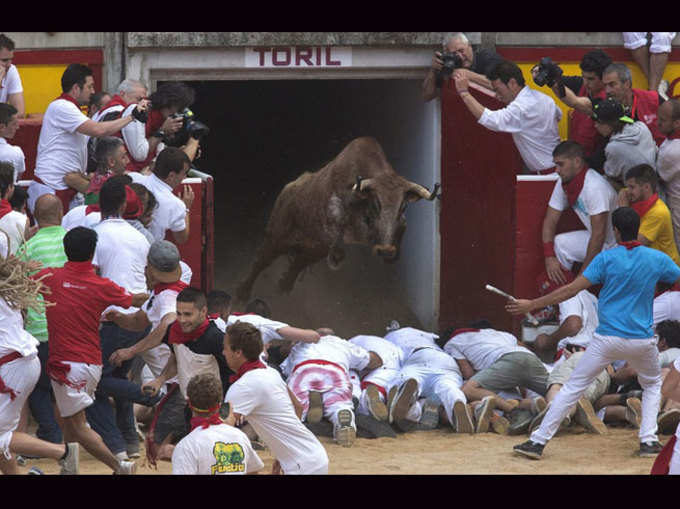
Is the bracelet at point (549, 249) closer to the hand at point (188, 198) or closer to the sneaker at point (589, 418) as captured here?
the sneaker at point (589, 418)

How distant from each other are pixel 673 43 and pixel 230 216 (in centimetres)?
698

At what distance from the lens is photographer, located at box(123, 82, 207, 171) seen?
10297mm

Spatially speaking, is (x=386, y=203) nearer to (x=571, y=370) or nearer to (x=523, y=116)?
(x=523, y=116)

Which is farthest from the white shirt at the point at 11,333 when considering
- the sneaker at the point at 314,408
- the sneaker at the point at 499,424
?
the sneaker at the point at 499,424

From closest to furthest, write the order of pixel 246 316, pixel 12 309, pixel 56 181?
1. pixel 12 309
2. pixel 246 316
3. pixel 56 181

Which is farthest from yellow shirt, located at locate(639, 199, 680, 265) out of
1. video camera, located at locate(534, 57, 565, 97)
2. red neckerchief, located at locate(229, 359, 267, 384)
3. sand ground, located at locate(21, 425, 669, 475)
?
red neckerchief, located at locate(229, 359, 267, 384)

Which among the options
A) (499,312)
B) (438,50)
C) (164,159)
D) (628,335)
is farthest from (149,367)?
(438,50)

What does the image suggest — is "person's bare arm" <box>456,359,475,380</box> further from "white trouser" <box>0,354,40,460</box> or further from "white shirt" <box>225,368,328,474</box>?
"white trouser" <box>0,354,40,460</box>

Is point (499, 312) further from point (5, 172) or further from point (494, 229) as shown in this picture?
point (5, 172)

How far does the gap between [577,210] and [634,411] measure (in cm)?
189

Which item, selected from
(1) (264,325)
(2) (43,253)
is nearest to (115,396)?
(2) (43,253)

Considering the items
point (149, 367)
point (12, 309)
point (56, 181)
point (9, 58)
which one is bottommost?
point (149, 367)

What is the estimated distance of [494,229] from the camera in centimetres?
1209

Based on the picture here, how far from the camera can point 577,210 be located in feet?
35.2
